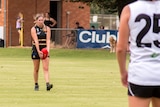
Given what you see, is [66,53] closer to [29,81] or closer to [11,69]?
[11,69]

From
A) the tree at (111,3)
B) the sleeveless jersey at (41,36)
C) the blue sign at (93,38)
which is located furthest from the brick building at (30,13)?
the sleeveless jersey at (41,36)

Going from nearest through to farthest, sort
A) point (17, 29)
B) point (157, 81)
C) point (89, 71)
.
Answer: point (157, 81), point (89, 71), point (17, 29)

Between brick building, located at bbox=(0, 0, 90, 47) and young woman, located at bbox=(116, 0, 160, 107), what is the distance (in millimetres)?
36108

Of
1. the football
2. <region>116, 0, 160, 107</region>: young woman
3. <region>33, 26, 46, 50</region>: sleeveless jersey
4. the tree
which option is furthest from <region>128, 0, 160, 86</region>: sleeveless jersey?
the tree

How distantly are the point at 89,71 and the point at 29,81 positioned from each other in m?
4.86

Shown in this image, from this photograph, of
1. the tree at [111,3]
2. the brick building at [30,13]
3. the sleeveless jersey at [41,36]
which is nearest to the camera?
the sleeveless jersey at [41,36]

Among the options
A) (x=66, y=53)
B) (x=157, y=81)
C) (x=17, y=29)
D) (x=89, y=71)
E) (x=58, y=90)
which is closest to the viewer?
(x=157, y=81)

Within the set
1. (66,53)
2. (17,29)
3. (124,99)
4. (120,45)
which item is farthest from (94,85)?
(17,29)

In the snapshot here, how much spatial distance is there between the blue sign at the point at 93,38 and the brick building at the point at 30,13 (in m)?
5.75

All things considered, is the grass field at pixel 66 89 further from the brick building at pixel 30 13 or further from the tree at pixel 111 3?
the brick building at pixel 30 13

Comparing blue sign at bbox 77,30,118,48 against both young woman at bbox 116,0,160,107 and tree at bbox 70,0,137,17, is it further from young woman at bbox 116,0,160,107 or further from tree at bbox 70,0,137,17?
young woman at bbox 116,0,160,107

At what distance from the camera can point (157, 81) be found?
5.93 metres

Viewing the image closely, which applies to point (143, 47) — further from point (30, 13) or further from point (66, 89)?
point (30, 13)

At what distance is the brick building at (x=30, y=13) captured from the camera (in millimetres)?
42875
